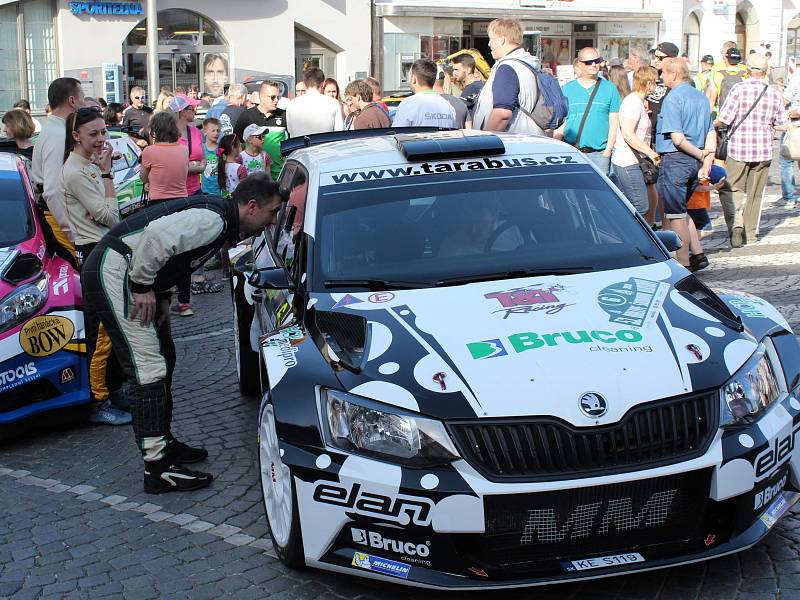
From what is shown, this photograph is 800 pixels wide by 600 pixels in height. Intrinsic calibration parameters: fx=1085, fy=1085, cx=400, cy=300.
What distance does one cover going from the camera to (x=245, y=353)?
6.99 m

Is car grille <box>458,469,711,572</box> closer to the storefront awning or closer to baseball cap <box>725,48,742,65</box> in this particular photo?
baseball cap <box>725,48,742,65</box>

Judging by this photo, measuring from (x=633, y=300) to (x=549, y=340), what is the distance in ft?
1.89

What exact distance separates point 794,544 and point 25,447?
4383mm

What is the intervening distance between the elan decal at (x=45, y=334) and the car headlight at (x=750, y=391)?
161 inches

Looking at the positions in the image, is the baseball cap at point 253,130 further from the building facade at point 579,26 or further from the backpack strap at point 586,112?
the building facade at point 579,26

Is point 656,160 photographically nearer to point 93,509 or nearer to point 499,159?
point 499,159

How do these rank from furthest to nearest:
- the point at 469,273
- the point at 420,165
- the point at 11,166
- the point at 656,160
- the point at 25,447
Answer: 1. the point at 656,160
2. the point at 11,166
3. the point at 25,447
4. the point at 420,165
5. the point at 469,273

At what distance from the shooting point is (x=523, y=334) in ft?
13.5

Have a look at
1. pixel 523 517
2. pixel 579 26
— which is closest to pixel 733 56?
pixel 523 517

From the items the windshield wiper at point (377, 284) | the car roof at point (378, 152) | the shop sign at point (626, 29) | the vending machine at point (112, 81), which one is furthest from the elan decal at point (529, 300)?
the shop sign at point (626, 29)

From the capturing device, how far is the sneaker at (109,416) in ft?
22.4

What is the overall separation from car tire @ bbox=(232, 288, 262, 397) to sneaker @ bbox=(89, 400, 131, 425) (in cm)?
78

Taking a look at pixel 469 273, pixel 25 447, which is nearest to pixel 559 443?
pixel 469 273

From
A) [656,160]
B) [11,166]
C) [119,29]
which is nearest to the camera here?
[11,166]
